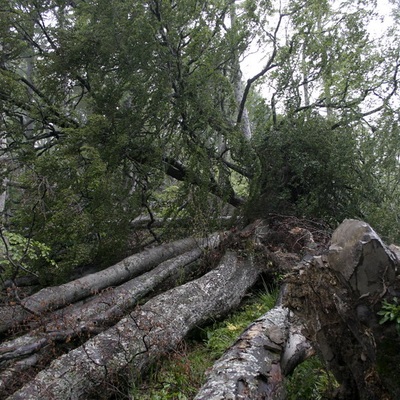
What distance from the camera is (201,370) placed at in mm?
4031

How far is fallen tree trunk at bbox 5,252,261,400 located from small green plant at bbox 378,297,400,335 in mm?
2251

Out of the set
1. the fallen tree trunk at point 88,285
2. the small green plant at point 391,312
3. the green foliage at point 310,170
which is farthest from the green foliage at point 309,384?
the green foliage at point 310,170

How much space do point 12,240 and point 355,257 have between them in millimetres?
4500

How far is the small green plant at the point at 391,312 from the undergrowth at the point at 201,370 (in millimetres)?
845

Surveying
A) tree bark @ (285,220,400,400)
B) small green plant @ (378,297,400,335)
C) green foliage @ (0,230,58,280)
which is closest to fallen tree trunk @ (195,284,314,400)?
tree bark @ (285,220,400,400)

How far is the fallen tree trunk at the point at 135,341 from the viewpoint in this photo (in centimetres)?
342

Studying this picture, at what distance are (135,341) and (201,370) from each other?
73 cm

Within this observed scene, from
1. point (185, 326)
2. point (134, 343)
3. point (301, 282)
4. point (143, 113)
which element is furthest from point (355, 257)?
point (143, 113)

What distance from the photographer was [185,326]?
4660mm

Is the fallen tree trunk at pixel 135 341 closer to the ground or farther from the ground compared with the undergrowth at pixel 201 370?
farther from the ground

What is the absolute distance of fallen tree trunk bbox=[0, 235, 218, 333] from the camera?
15.4 ft

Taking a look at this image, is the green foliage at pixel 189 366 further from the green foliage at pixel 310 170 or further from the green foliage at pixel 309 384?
the green foliage at pixel 310 170

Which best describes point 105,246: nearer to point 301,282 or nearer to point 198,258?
point 198,258

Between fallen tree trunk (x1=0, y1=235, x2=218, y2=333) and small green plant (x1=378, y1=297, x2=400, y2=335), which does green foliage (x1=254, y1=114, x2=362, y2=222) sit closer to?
fallen tree trunk (x1=0, y1=235, x2=218, y2=333)
